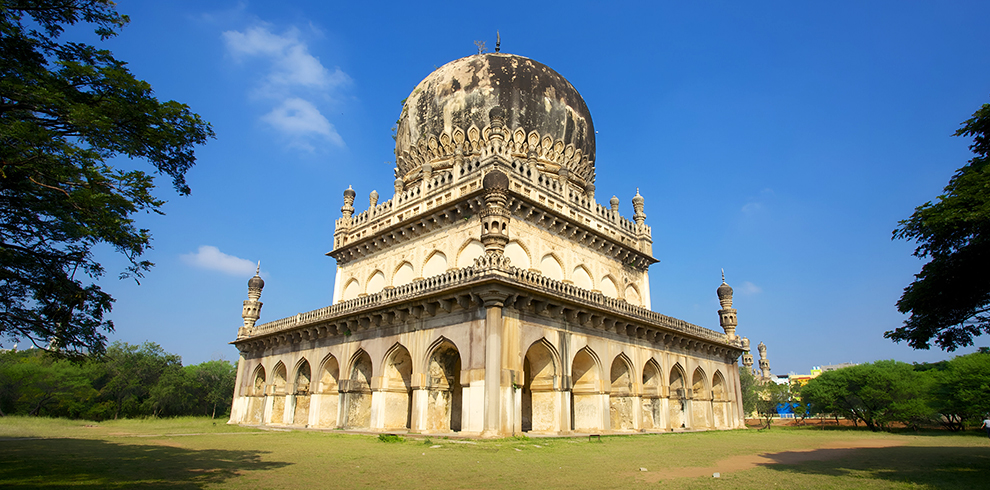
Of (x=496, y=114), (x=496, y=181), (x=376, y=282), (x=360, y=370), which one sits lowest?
(x=360, y=370)

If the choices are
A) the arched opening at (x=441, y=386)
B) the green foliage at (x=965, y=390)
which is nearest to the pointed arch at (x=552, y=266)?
the arched opening at (x=441, y=386)

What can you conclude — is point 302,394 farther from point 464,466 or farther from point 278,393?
point 464,466

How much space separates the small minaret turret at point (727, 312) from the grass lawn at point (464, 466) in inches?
631

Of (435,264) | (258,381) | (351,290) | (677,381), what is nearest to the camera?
(435,264)

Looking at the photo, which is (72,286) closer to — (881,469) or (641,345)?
(881,469)

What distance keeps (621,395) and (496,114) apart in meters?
14.1

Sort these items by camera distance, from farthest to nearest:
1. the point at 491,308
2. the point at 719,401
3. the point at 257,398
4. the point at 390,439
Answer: the point at 257,398
the point at 719,401
the point at 491,308
the point at 390,439

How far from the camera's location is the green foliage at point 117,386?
39219 mm

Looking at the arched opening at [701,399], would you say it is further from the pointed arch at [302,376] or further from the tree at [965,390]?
the pointed arch at [302,376]

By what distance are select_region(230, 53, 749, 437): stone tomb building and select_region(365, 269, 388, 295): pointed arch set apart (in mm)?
89

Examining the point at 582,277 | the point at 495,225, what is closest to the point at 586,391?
the point at 582,277

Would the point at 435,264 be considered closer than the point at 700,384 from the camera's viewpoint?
Yes

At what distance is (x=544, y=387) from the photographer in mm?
20000

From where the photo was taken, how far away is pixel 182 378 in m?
47.0
